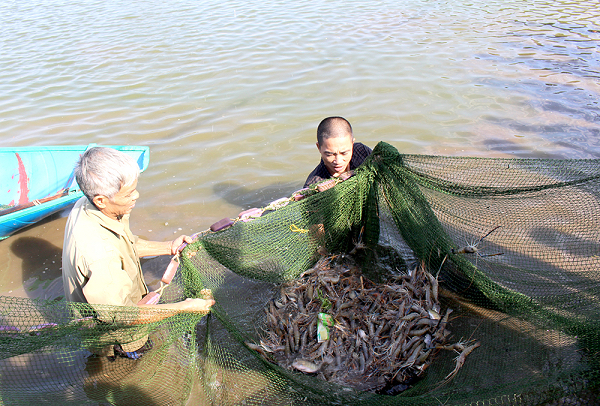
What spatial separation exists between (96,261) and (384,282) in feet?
7.52

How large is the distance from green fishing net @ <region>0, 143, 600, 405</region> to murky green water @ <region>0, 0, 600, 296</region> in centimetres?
193

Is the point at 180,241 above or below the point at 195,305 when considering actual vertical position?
above

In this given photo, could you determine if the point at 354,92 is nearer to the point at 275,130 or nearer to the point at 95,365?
the point at 275,130

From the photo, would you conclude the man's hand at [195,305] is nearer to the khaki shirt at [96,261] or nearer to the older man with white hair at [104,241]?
the older man with white hair at [104,241]

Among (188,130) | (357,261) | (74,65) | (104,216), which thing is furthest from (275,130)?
(74,65)

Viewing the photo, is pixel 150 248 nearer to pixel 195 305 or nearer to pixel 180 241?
pixel 180 241

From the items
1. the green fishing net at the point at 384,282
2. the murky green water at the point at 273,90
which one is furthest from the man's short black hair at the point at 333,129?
the murky green water at the point at 273,90

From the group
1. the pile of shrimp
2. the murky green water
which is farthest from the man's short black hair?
the murky green water

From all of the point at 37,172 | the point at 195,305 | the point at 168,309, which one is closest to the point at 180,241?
the point at 195,305

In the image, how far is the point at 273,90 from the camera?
27.6 ft

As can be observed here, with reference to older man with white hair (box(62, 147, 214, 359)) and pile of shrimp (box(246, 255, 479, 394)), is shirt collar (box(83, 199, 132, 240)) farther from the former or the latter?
pile of shrimp (box(246, 255, 479, 394))

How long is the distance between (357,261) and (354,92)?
519 cm

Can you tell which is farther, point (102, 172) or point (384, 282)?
point (384, 282)

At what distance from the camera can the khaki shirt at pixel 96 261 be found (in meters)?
2.51
